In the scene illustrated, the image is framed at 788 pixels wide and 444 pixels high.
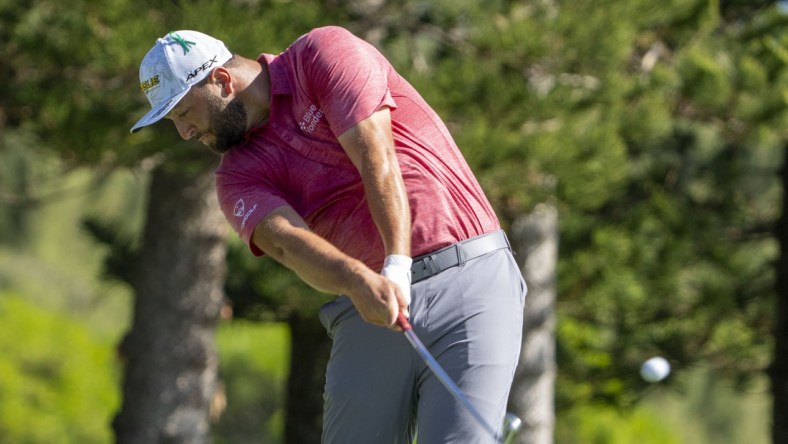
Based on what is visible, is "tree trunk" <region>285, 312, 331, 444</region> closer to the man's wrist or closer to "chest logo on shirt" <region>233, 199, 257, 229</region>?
"chest logo on shirt" <region>233, 199, 257, 229</region>

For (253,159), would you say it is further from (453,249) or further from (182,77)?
(453,249)

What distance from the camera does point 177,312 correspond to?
30.0 ft

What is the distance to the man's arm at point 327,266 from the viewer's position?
131 inches

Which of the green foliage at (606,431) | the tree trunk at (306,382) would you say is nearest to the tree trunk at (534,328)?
the tree trunk at (306,382)

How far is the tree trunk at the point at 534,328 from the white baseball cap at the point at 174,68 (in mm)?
6019

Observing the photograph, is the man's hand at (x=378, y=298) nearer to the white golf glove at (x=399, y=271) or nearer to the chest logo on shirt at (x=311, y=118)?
the white golf glove at (x=399, y=271)

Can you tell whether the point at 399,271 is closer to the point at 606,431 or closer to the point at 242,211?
the point at 242,211

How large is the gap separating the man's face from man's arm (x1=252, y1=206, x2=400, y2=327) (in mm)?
297

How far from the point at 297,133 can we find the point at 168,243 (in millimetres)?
5627

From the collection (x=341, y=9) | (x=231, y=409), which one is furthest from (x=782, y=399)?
(x=231, y=409)

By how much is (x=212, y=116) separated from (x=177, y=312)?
18.4 feet

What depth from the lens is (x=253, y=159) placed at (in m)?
3.68

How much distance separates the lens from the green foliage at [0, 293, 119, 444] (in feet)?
68.6

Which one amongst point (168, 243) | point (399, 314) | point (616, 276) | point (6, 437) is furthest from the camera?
point (6, 437)
